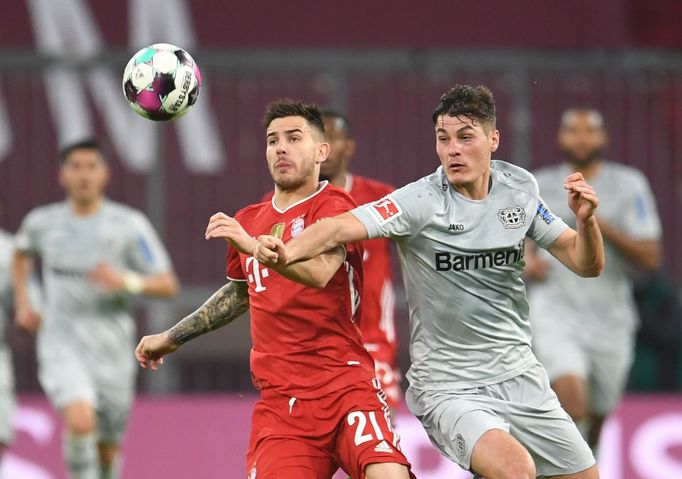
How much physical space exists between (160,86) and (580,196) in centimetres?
200

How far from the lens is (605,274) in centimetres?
990

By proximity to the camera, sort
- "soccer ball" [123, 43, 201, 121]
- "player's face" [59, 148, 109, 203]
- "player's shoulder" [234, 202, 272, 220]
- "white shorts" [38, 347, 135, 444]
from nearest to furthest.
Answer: "player's shoulder" [234, 202, 272, 220] < "soccer ball" [123, 43, 201, 121] < "white shorts" [38, 347, 135, 444] < "player's face" [59, 148, 109, 203]

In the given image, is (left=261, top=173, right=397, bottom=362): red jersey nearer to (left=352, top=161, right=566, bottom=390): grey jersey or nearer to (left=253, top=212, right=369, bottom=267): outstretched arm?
(left=352, top=161, right=566, bottom=390): grey jersey

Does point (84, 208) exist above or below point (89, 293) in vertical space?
above

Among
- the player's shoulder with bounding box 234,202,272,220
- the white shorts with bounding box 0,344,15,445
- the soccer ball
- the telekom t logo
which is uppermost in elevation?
the soccer ball

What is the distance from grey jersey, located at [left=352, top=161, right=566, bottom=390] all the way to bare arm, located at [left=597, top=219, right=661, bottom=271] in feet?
10.8

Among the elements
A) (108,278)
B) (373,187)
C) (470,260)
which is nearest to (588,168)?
(373,187)

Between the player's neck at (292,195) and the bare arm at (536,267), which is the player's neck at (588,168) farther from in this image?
the player's neck at (292,195)

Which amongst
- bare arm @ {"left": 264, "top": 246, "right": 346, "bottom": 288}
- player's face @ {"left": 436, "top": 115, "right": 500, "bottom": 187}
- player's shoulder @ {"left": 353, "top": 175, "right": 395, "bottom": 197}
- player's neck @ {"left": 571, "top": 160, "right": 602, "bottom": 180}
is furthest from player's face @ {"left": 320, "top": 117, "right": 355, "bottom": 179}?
player's neck @ {"left": 571, "top": 160, "right": 602, "bottom": 180}

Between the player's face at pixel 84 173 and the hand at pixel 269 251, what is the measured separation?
15.3 ft

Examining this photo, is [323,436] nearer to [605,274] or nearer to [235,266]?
[235,266]

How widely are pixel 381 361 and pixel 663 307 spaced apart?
13.8 ft

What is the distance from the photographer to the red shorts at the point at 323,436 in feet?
19.9

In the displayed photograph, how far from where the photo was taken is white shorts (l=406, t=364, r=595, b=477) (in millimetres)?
6129
